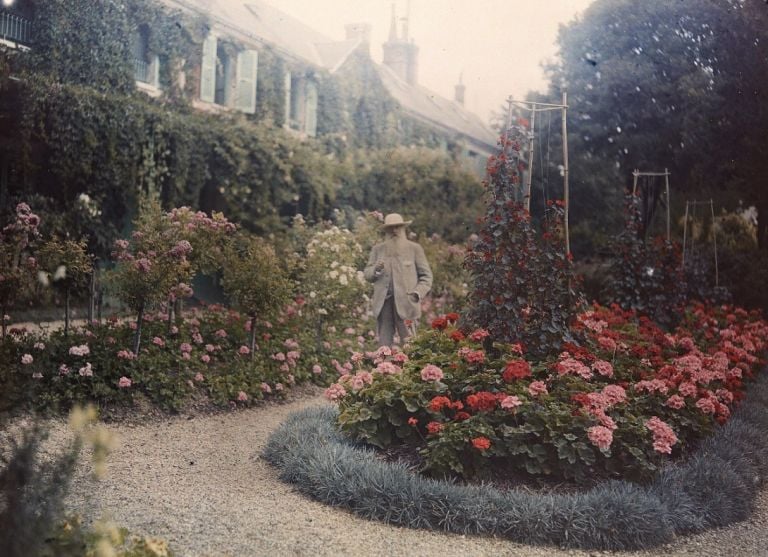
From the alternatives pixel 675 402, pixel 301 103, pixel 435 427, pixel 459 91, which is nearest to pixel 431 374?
pixel 435 427

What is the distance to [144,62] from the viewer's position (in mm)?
11398

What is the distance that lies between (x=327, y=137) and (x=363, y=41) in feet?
9.05

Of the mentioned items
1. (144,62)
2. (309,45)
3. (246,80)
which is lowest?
(144,62)

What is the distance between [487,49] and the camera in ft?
34.2

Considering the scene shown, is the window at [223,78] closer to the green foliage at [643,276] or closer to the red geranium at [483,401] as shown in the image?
the green foliage at [643,276]

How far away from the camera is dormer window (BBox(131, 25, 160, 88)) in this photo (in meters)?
11.2

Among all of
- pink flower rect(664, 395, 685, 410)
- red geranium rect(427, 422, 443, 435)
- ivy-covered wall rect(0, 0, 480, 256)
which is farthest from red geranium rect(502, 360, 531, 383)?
ivy-covered wall rect(0, 0, 480, 256)

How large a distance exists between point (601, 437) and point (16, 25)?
26.9 feet

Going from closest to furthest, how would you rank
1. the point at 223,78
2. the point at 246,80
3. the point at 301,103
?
the point at 223,78, the point at 246,80, the point at 301,103

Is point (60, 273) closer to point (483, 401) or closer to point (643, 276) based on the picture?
point (483, 401)

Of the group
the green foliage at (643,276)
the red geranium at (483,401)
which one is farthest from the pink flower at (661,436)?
the green foliage at (643,276)

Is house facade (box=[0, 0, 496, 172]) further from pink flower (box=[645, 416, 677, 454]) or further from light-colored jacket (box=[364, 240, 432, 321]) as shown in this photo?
pink flower (box=[645, 416, 677, 454])

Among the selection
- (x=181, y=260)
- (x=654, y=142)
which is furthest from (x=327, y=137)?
(x=181, y=260)

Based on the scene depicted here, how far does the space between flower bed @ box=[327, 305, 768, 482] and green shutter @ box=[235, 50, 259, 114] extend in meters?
8.57
